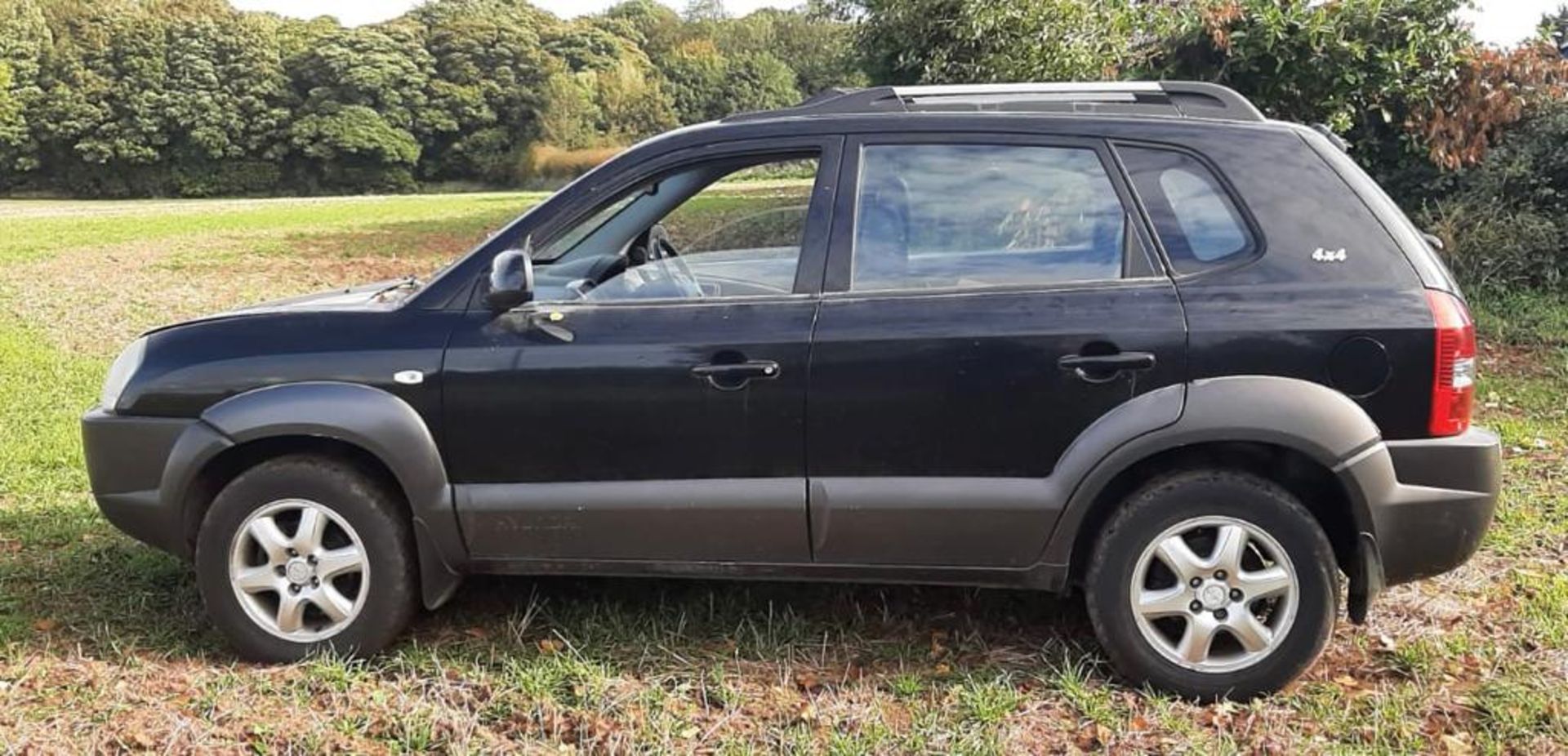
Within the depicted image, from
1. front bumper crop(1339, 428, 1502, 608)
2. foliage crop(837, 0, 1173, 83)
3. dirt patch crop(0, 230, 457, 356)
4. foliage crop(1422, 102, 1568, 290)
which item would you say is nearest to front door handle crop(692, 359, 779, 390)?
front bumper crop(1339, 428, 1502, 608)

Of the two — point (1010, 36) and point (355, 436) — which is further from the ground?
point (1010, 36)

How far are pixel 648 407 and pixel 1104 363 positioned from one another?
4.23 ft

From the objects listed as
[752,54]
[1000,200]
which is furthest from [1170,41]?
[752,54]

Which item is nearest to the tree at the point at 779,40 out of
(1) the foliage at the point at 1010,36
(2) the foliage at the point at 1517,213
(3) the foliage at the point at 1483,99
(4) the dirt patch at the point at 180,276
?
(4) the dirt patch at the point at 180,276

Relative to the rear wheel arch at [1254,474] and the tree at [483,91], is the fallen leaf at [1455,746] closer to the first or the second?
the rear wheel arch at [1254,474]

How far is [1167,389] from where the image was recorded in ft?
10.5

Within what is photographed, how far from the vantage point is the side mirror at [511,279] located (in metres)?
3.37

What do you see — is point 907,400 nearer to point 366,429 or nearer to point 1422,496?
point 1422,496

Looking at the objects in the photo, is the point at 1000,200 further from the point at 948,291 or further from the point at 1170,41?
the point at 1170,41

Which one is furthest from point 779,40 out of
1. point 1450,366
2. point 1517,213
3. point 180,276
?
point 1450,366

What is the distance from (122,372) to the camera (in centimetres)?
372

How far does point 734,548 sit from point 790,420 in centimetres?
44

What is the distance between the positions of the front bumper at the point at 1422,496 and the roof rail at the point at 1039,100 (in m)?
1.10

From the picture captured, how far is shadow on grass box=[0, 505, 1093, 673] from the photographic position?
3750 millimetres
